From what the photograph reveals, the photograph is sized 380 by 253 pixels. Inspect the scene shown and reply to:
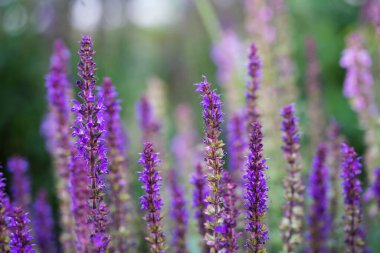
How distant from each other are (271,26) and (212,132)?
4.85 m

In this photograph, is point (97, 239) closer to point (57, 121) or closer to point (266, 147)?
point (57, 121)

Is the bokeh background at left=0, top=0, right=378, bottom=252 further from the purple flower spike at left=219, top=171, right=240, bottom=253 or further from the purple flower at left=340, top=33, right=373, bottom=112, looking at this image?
the purple flower spike at left=219, top=171, right=240, bottom=253

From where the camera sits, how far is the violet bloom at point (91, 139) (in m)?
2.60

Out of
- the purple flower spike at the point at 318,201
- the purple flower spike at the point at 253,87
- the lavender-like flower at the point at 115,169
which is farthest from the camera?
the purple flower spike at the point at 253,87

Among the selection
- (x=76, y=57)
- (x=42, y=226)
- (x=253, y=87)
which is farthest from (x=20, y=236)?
(x=76, y=57)

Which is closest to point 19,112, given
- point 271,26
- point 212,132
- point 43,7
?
point 43,7

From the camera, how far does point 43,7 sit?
9.67 m

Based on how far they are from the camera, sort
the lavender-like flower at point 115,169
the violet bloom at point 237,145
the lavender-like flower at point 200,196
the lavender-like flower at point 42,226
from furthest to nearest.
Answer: the lavender-like flower at point 42,226, the violet bloom at point 237,145, the lavender-like flower at point 115,169, the lavender-like flower at point 200,196

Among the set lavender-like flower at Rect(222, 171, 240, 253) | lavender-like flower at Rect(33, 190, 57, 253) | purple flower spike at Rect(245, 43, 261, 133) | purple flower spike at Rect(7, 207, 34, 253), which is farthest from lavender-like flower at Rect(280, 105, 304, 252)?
lavender-like flower at Rect(33, 190, 57, 253)

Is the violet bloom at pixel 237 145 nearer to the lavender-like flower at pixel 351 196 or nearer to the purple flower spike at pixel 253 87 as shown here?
the purple flower spike at pixel 253 87

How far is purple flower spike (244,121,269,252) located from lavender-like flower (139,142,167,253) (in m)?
0.47

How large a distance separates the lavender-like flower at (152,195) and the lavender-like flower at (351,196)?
121 cm

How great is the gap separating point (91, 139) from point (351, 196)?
1.67 m

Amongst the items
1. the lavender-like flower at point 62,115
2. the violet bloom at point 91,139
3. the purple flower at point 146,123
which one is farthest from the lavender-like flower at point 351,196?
the purple flower at point 146,123
